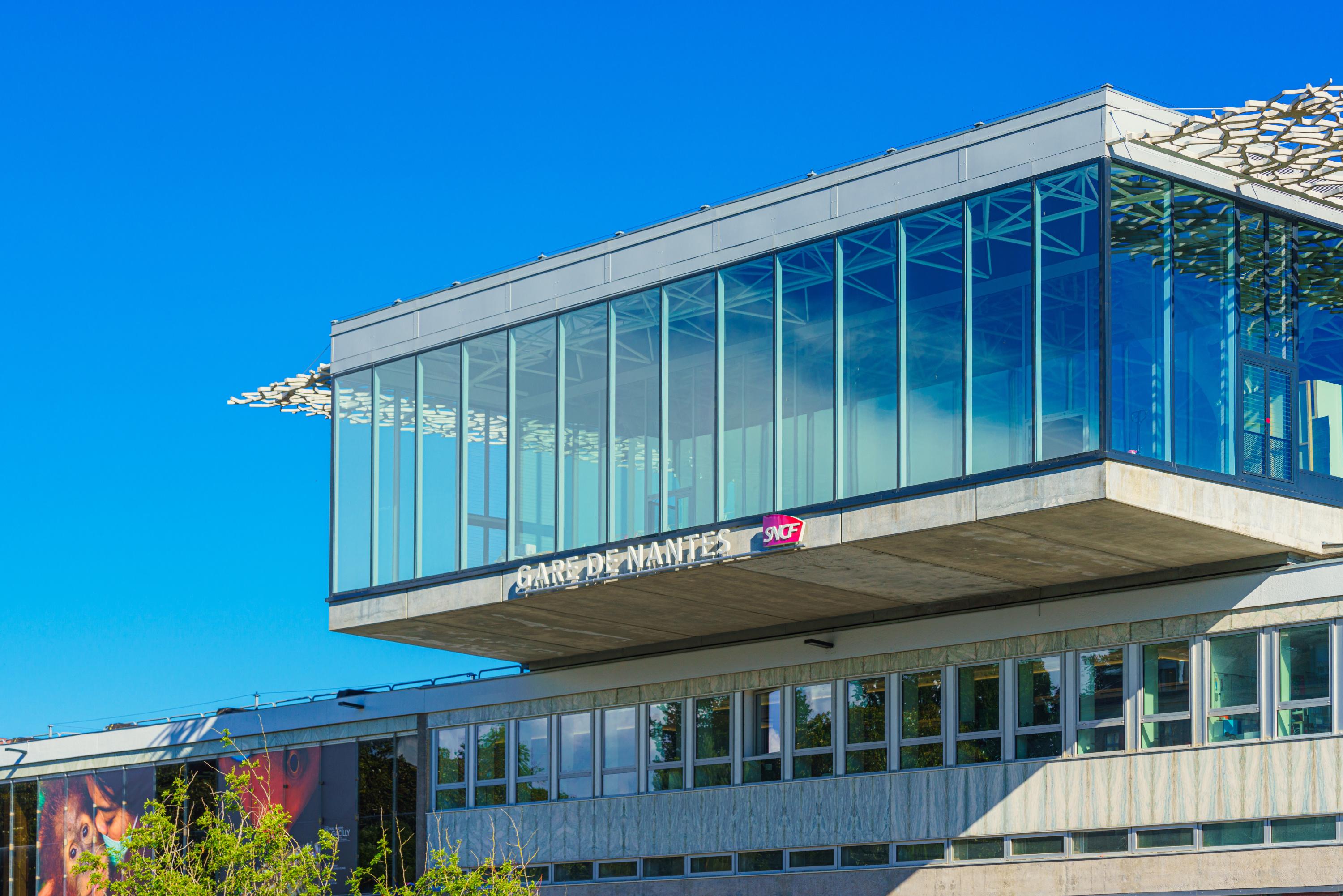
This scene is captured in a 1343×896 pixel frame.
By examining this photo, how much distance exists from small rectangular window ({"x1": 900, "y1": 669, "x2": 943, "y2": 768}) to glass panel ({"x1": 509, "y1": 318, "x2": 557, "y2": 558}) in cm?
655

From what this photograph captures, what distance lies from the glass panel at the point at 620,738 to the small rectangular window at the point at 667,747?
0.42 m

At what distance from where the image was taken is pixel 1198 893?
28.1m

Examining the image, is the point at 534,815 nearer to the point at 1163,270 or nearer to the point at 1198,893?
the point at 1198,893

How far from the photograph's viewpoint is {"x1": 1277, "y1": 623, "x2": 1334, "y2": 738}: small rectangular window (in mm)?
27516

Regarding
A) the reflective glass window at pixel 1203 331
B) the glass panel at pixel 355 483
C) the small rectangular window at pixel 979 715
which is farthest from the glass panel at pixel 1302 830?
the glass panel at pixel 355 483

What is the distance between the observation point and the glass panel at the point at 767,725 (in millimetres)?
34750

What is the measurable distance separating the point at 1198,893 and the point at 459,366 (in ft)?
50.8

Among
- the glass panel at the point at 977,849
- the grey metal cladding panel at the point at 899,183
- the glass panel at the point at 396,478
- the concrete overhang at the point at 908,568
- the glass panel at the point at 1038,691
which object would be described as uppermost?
the grey metal cladding panel at the point at 899,183

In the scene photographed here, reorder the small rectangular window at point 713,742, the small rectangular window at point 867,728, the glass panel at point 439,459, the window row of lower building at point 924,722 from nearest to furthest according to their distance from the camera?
the window row of lower building at point 924,722, the small rectangular window at point 867,728, the glass panel at point 439,459, the small rectangular window at point 713,742

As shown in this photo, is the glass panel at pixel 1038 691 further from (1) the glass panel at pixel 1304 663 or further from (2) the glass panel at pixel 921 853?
(1) the glass panel at pixel 1304 663

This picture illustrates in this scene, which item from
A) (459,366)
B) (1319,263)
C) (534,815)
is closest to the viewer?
(1319,263)

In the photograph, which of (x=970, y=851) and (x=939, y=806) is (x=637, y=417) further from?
(x=970, y=851)

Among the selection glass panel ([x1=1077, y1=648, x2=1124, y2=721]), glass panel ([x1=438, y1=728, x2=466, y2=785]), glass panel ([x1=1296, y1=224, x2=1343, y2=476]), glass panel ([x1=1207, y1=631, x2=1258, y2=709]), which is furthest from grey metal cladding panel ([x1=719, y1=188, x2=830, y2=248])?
glass panel ([x1=438, y1=728, x2=466, y2=785])

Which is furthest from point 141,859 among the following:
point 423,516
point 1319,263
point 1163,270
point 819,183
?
point 1319,263
